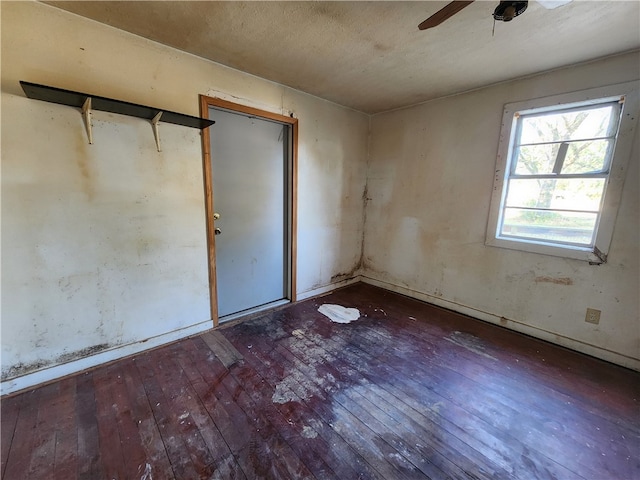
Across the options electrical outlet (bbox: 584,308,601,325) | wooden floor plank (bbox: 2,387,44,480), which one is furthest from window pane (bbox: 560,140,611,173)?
wooden floor plank (bbox: 2,387,44,480)

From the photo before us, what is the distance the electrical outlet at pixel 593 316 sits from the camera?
7.43 ft

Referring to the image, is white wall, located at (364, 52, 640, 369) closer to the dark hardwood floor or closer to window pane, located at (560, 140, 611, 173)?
window pane, located at (560, 140, 611, 173)

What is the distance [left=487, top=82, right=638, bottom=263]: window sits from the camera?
6.97ft

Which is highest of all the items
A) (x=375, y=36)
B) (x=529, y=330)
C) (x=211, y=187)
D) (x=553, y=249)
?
(x=375, y=36)

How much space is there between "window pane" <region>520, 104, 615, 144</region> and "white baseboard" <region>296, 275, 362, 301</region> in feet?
8.50

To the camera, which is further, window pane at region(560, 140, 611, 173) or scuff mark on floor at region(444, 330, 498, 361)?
scuff mark on floor at region(444, 330, 498, 361)

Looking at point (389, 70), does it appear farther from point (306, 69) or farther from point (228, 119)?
point (228, 119)

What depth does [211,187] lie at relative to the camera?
7.94 ft

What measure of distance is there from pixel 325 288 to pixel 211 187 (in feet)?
6.51

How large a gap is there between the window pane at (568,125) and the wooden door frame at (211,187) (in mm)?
2314

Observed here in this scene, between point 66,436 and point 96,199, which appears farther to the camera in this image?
point 96,199

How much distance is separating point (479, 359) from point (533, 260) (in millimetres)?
1111

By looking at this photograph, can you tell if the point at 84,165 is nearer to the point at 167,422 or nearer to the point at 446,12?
the point at 167,422

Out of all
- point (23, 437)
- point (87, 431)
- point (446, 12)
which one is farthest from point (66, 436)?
point (446, 12)
